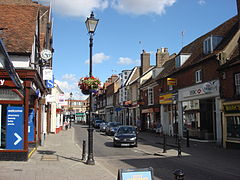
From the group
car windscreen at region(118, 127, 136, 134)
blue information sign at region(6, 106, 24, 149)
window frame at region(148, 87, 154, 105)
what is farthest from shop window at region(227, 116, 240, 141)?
window frame at region(148, 87, 154, 105)

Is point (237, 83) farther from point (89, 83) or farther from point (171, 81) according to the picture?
point (89, 83)

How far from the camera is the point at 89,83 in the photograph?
1239 centimetres

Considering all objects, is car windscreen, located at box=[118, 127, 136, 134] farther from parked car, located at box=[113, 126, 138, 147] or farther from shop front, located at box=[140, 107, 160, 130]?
shop front, located at box=[140, 107, 160, 130]

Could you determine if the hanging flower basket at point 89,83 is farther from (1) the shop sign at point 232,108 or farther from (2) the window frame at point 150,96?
(2) the window frame at point 150,96

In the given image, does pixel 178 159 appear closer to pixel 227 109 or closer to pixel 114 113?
pixel 227 109

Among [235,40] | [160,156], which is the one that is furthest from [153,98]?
[160,156]

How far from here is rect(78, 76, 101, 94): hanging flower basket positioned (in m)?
12.4

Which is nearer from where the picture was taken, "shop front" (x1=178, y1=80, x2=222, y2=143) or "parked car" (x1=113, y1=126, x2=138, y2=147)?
"parked car" (x1=113, y1=126, x2=138, y2=147)

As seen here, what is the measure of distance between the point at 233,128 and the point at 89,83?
1030 centimetres

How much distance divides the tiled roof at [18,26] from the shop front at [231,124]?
1241cm

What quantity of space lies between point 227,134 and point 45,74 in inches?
485

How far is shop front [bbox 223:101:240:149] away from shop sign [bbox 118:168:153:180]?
1284 cm

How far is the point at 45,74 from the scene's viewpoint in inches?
679

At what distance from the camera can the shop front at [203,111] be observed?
19812 millimetres
